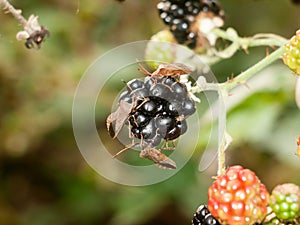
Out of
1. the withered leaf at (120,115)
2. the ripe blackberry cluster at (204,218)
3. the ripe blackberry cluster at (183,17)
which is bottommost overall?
the ripe blackberry cluster at (204,218)

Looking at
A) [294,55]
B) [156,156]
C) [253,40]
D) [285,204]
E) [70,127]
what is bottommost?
[285,204]

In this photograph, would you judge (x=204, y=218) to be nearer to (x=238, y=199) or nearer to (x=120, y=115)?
(x=238, y=199)

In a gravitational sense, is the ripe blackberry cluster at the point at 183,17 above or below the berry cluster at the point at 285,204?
above

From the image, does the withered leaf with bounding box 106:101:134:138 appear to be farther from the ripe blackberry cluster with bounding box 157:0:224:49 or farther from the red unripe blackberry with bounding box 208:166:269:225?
the ripe blackberry cluster with bounding box 157:0:224:49

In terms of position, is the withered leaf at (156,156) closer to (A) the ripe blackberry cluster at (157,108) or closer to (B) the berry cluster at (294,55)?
(A) the ripe blackberry cluster at (157,108)

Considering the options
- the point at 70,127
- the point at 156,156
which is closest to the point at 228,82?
the point at 156,156

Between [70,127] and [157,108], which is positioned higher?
[70,127]

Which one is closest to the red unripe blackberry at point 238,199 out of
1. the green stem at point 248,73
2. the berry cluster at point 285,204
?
the berry cluster at point 285,204
